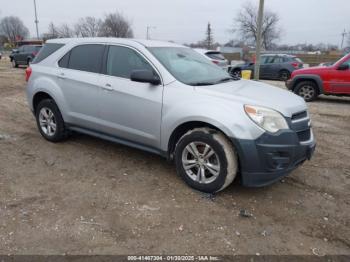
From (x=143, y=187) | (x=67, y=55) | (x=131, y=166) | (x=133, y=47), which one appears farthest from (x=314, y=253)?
(x=67, y=55)

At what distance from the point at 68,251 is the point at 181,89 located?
6.79 feet

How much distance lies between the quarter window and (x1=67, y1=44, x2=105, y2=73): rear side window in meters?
0.20

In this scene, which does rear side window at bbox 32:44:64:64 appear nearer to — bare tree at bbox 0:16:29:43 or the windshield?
the windshield

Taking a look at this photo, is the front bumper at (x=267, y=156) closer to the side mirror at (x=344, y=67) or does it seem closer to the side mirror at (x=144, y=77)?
the side mirror at (x=144, y=77)

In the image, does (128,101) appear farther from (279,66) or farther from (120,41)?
(279,66)

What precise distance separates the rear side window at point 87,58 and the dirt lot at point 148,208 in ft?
4.25

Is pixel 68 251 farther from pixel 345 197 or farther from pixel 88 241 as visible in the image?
pixel 345 197

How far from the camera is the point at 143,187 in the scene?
395 cm

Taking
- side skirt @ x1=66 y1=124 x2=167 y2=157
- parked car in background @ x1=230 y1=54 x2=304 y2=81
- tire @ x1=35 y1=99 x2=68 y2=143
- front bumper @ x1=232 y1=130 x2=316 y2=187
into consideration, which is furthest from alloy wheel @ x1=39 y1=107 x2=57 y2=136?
parked car in background @ x1=230 y1=54 x2=304 y2=81

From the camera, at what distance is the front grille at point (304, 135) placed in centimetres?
364

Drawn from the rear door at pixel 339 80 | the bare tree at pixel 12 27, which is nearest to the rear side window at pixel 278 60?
the rear door at pixel 339 80

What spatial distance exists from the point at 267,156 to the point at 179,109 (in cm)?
110

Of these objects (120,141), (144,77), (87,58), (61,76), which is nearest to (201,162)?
(144,77)

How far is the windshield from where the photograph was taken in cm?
408
